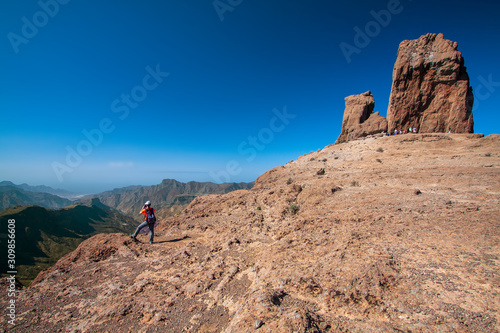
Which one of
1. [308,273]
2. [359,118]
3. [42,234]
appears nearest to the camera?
[308,273]

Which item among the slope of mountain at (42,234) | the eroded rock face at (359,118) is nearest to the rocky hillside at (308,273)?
the eroded rock face at (359,118)

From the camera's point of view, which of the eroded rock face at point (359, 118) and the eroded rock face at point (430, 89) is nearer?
the eroded rock face at point (430, 89)

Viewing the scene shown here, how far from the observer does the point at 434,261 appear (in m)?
5.38

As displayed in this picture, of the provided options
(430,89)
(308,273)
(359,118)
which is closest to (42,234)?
(308,273)

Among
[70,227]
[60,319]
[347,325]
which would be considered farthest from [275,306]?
[70,227]

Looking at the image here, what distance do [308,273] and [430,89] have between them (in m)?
37.2

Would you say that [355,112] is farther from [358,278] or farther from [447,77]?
[358,278]

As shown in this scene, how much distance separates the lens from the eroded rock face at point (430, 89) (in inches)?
1073

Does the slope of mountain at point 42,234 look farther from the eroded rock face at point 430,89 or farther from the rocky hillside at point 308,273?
the eroded rock face at point 430,89

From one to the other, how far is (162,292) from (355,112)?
1697 inches

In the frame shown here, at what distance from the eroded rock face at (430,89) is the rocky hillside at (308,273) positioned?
20932mm

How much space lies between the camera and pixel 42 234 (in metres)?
101

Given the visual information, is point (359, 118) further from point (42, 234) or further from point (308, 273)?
point (42, 234)

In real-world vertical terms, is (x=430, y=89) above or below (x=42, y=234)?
above
